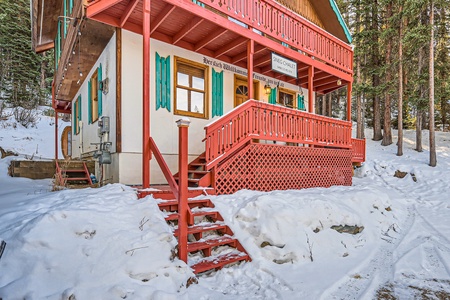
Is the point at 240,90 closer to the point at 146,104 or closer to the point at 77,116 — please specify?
the point at 146,104

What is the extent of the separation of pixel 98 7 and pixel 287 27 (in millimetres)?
5114

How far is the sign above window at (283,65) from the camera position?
7435mm

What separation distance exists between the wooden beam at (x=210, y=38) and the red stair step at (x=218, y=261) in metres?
5.23

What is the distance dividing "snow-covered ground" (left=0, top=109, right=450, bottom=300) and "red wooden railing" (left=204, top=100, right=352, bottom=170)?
116 cm

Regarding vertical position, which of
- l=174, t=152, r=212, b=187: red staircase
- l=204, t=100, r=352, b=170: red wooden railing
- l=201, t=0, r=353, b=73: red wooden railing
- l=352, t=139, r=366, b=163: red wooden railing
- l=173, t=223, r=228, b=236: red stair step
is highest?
l=201, t=0, r=353, b=73: red wooden railing

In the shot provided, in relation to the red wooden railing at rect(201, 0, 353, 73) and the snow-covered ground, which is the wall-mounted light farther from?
the snow-covered ground

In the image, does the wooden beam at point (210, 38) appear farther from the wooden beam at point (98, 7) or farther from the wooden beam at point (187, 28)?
the wooden beam at point (98, 7)

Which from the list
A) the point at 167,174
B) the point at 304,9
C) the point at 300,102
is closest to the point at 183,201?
the point at 167,174

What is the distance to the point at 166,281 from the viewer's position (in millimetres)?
2885

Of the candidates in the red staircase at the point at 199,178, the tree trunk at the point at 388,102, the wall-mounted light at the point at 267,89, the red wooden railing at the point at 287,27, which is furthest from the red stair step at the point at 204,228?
the tree trunk at the point at 388,102

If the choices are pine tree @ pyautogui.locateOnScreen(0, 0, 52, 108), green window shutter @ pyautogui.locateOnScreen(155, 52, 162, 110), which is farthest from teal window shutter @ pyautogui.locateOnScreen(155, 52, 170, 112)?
pine tree @ pyautogui.locateOnScreen(0, 0, 52, 108)

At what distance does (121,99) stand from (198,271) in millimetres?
4527

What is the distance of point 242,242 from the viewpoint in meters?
4.08

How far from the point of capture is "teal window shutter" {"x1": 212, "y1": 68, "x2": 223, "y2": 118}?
7.83m
